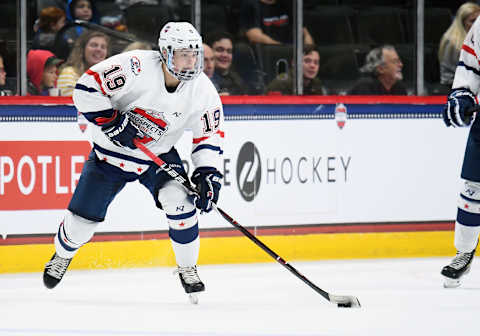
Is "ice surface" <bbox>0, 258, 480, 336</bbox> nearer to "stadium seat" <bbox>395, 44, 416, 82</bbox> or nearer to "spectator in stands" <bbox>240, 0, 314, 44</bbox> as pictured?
"stadium seat" <bbox>395, 44, 416, 82</bbox>

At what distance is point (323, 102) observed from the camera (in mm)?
5262

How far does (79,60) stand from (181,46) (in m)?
1.39

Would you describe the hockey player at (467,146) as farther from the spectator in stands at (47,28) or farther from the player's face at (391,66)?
the spectator in stands at (47,28)

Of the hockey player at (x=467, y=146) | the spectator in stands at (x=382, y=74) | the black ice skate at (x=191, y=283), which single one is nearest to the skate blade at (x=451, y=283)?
the hockey player at (x=467, y=146)

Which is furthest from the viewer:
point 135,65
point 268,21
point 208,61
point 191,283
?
Answer: point 268,21

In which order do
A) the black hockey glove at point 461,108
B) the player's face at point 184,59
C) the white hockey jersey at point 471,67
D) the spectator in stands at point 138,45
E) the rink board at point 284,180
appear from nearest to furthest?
the player's face at point 184,59 < the black hockey glove at point 461,108 < the white hockey jersey at point 471,67 < the rink board at point 284,180 < the spectator in stands at point 138,45

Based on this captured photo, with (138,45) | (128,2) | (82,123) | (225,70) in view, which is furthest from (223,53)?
(82,123)

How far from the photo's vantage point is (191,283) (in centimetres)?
393

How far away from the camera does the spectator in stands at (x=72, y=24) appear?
4.90m

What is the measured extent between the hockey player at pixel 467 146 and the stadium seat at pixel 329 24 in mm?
1213

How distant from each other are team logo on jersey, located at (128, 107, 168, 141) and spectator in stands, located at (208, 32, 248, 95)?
4.51 ft

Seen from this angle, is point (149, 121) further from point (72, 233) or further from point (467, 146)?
point (467, 146)

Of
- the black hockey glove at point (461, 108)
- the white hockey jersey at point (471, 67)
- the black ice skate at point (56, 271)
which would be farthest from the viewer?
the white hockey jersey at point (471, 67)

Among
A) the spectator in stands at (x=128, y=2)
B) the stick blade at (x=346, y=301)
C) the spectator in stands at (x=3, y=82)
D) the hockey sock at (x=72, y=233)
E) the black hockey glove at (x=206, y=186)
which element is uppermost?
the spectator in stands at (x=128, y=2)
